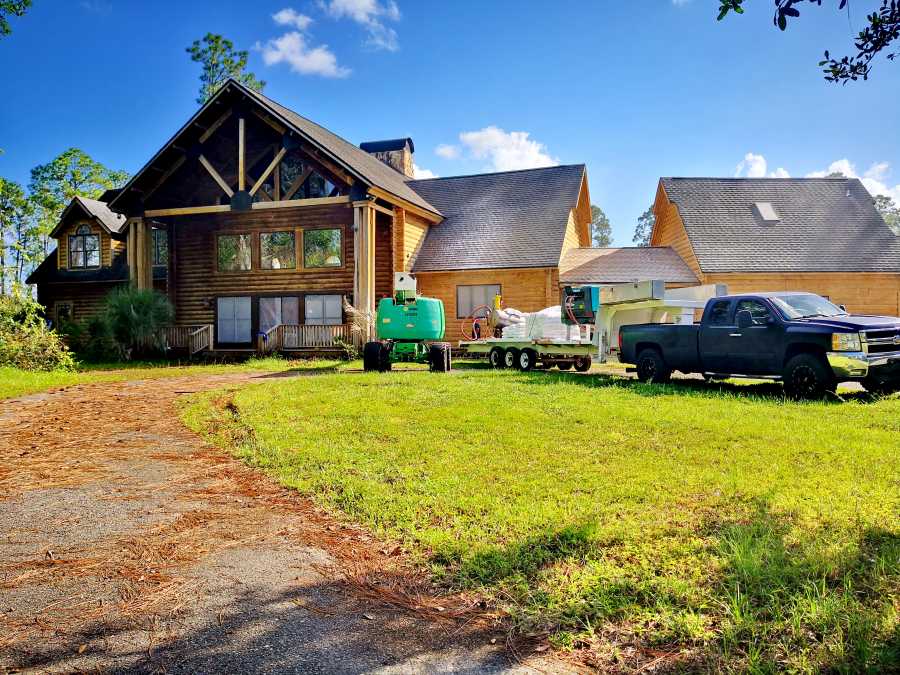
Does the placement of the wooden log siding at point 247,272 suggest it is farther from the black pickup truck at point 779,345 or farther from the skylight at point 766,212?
the skylight at point 766,212

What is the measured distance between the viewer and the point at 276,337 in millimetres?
22750

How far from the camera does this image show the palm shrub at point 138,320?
875 inches

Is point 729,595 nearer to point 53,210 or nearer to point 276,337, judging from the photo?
point 276,337

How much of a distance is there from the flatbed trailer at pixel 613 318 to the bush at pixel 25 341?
13.7 metres

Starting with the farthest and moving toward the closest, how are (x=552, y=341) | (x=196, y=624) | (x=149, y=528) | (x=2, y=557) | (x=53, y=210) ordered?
1. (x=53, y=210)
2. (x=552, y=341)
3. (x=149, y=528)
4. (x=2, y=557)
5. (x=196, y=624)

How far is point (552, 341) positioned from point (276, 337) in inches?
452

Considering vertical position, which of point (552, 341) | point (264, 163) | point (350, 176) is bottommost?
point (552, 341)

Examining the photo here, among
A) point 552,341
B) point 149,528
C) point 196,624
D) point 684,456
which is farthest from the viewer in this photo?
point 552,341

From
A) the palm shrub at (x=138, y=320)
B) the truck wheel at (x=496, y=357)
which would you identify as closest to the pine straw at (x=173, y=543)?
the truck wheel at (x=496, y=357)

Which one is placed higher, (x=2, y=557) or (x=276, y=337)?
(x=276, y=337)

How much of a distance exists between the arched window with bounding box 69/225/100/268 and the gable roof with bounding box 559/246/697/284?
24.0 metres

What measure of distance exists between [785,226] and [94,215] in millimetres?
33345

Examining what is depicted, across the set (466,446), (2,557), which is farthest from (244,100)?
(2,557)

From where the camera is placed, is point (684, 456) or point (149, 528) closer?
point (149, 528)
